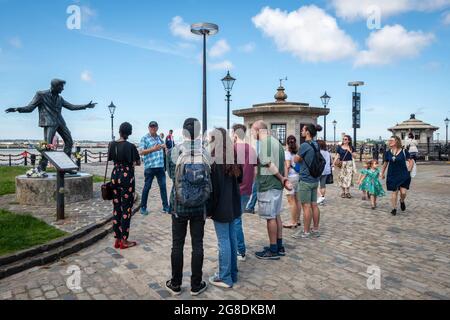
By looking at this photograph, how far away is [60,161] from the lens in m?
6.80

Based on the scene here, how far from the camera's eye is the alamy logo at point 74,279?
3.93 m

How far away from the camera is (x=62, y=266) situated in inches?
181

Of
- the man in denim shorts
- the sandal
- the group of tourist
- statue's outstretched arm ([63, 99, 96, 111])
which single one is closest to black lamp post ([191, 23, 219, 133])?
statue's outstretched arm ([63, 99, 96, 111])

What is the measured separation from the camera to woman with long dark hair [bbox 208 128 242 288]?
12.6 ft

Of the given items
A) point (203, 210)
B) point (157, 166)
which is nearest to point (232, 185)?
point (203, 210)

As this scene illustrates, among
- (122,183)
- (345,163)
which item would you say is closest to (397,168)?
(345,163)

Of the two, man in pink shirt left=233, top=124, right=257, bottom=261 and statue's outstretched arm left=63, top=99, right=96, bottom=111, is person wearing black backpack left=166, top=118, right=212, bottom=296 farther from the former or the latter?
statue's outstretched arm left=63, top=99, right=96, bottom=111

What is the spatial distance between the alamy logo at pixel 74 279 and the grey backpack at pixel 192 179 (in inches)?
62.9

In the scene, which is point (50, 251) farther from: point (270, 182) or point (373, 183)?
point (373, 183)

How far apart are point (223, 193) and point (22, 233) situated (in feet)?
12.3

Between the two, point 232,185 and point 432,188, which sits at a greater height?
point 232,185
